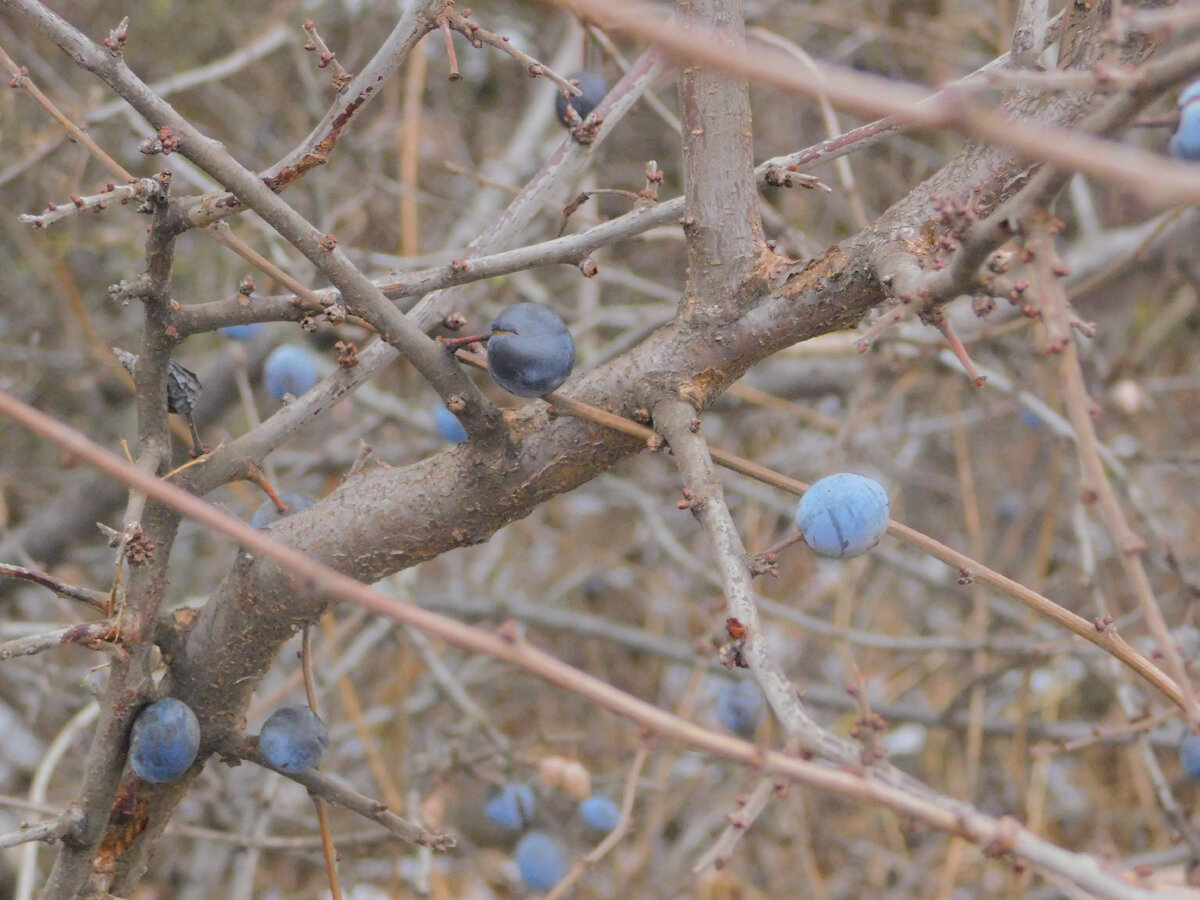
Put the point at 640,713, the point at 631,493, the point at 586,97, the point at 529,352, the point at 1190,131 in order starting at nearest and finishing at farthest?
1. the point at 640,713
2. the point at 529,352
3. the point at 1190,131
4. the point at 586,97
5. the point at 631,493

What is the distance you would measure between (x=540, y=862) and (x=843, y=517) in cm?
142

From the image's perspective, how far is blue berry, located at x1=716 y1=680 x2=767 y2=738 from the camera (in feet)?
7.23

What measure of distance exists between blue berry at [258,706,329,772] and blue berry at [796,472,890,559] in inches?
23.9

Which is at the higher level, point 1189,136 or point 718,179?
point 1189,136

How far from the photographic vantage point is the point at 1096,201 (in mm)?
3646

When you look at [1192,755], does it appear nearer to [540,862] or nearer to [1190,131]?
[1190,131]

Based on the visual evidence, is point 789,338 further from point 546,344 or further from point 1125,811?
point 1125,811

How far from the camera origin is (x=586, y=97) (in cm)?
159

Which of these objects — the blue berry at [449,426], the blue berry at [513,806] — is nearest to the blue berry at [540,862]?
the blue berry at [513,806]

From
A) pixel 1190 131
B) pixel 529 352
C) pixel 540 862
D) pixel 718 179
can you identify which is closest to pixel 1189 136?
pixel 1190 131

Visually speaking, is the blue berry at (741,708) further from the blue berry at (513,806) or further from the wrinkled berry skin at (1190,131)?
the wrinkled berry skin at (1190,131)

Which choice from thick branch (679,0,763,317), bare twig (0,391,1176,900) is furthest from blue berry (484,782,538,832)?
bare twig (0,391,1176,900)

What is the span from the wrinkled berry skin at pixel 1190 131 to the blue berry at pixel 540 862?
5.67 feet

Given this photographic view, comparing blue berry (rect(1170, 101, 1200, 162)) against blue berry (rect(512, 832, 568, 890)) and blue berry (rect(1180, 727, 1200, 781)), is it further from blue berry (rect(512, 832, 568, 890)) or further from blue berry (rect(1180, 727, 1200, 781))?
blue berry (rect(512, 832, 568, 890))
